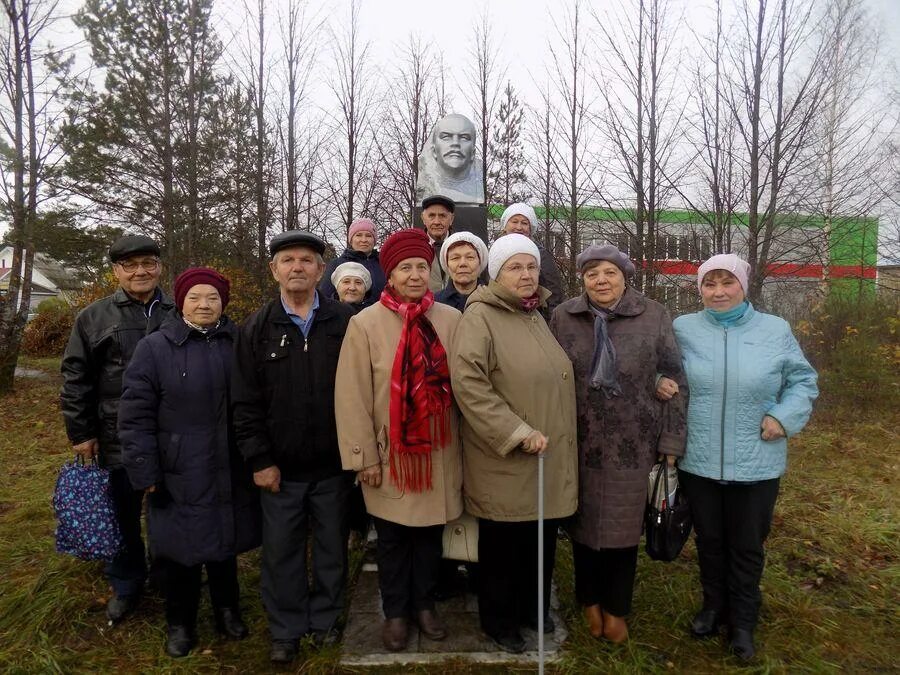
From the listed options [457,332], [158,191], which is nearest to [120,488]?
[457,332]

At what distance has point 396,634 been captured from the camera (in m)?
2.56

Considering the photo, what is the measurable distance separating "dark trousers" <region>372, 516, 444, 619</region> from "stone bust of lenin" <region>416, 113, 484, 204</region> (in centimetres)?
318

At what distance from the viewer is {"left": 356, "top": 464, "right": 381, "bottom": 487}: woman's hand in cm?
240

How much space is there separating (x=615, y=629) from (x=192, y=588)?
2041 mm

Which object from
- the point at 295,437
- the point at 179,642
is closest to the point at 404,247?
the point at 295,437

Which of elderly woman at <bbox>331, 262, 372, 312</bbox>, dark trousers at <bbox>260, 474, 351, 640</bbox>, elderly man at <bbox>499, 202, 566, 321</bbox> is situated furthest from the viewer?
elderly woman at <bbox>331, 262, 372, 312</bbox>

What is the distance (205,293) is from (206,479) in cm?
85

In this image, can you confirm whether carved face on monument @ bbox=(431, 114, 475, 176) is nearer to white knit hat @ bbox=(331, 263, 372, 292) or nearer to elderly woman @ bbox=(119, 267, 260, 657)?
white knit hat @ bbox=(331, 263, 372, 292)

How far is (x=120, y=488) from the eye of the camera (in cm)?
298

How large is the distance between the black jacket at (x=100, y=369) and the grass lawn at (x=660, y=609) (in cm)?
90

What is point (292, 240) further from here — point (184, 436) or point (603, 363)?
point (603, 363)

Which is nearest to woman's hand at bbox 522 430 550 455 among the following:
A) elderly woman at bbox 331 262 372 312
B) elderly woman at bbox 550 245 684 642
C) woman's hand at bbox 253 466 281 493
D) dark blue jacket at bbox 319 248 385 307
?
elderly woman at bbox 550 245 684 642

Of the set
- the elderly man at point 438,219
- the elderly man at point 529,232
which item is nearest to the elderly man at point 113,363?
the elderly man at point 438,219

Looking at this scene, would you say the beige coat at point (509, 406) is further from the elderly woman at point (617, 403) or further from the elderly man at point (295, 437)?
the elderly man at point (295, 437)
